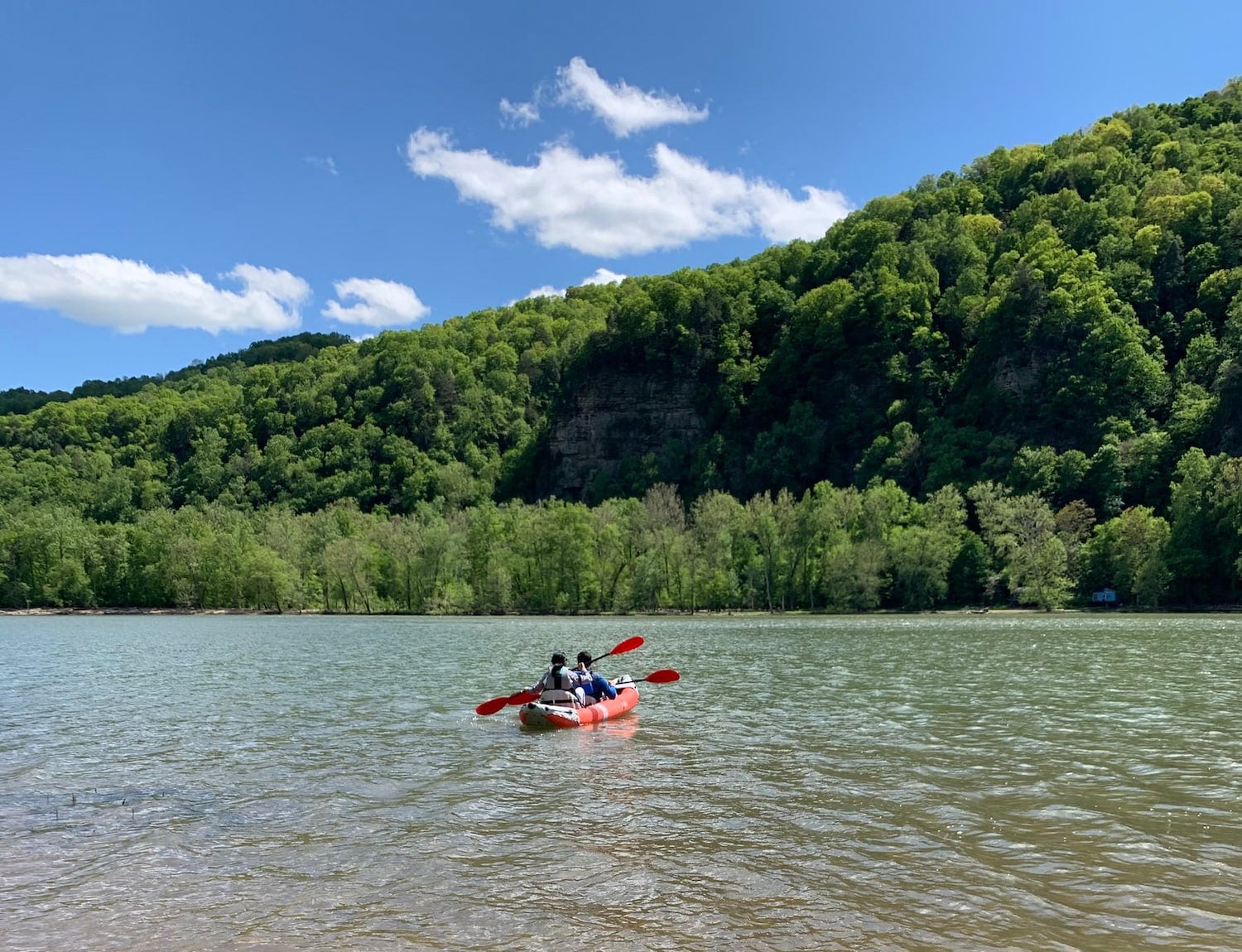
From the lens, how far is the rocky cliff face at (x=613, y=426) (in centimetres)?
16012

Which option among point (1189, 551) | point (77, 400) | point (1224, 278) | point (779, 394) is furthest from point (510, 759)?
point (77, 400)

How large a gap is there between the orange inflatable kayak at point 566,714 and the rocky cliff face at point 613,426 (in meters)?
135

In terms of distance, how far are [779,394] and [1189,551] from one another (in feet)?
273

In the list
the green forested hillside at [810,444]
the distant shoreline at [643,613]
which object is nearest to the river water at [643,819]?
the distant shoreline at [643,613]

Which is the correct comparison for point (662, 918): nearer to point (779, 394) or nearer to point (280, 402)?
point (779, 394)

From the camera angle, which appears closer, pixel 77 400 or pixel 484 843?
pixel 484 843

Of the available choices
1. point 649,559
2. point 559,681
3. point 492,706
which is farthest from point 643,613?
point 492,706

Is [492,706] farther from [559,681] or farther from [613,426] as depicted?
[613,426]

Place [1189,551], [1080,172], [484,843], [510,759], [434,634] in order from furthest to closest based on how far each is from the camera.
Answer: [1080,172] < [1189,551] < [434,634] < [510,759] < [484,843]

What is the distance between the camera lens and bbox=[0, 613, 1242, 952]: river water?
9289 mm

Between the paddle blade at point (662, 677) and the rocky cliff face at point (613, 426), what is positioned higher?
the rocky cliff face at point (613, 426)

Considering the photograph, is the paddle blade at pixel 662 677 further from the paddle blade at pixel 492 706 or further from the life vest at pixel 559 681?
the paddle blade at pixel 492 706

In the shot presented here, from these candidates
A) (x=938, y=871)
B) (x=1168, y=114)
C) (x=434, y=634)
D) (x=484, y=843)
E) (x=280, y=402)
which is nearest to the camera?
(x=938, y=871)

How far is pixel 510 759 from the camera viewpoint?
1816 centimetres
